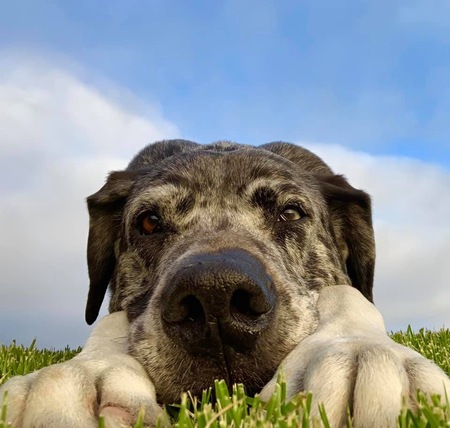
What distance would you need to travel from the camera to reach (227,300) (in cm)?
326

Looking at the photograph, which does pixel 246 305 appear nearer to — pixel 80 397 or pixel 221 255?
pixel 221 255

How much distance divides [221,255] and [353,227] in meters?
2.75

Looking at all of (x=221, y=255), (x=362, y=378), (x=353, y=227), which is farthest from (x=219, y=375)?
(x=353, y=227)

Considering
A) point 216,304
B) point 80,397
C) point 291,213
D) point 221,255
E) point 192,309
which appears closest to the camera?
point 80,397

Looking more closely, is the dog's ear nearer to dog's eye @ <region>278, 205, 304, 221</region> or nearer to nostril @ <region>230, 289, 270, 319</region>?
dog's eye @ <region>278, 205, 304, 221</region>

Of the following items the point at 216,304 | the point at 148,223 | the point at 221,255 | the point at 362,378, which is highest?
the point at 148,223

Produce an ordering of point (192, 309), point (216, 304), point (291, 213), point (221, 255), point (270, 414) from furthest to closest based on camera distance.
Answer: point (291, 213), point (221, 255), point (192, 309), point (216, 304), point (270, 414)

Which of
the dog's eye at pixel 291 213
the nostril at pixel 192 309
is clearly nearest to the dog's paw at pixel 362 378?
the nostril at pixel 192 309

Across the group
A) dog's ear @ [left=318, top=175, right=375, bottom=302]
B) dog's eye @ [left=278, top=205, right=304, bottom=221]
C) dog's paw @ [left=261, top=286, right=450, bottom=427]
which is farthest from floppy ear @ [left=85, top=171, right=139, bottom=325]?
dog's paw @ [left=261, top=286, right=450, bottom=427]

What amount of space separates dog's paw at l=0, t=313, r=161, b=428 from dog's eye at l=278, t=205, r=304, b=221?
2020 mm

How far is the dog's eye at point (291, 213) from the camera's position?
5051mm

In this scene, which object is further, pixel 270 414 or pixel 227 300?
pixel 227 300

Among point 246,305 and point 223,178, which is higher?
point 223,178

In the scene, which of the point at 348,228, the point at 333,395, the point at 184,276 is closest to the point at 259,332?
the point at 184,276
